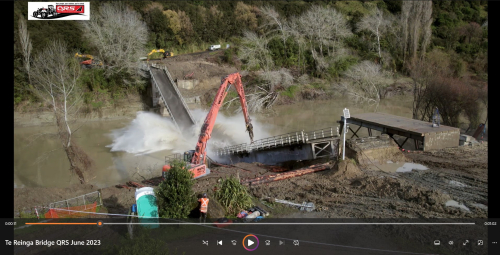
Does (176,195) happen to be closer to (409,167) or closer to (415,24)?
(409,167)

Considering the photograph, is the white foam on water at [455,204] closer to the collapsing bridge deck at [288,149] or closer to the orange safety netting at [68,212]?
the collapsing bridge deck at [288,149]

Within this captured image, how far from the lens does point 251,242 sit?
1093 cm

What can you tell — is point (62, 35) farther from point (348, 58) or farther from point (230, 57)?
point (348, 58)

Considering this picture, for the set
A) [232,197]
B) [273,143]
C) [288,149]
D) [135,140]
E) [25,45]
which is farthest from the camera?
[25,45]

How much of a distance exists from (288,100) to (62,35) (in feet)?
105

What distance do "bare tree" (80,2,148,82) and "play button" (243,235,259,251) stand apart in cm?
3862

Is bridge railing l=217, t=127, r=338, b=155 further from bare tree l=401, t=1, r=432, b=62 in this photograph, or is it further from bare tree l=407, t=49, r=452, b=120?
bare tree l=401, t=1, r=432, b=62

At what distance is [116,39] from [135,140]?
17.5 meters

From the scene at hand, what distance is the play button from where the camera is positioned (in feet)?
34.6

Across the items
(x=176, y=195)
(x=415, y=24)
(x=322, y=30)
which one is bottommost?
(x=176, y=195)

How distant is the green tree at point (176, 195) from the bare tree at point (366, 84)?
36501 millimetres

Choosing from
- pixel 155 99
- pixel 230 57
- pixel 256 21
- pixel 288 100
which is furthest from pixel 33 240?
pixel 256 21

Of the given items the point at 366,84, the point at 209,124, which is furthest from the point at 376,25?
the point at 209,124

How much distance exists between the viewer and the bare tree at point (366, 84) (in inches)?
1826
